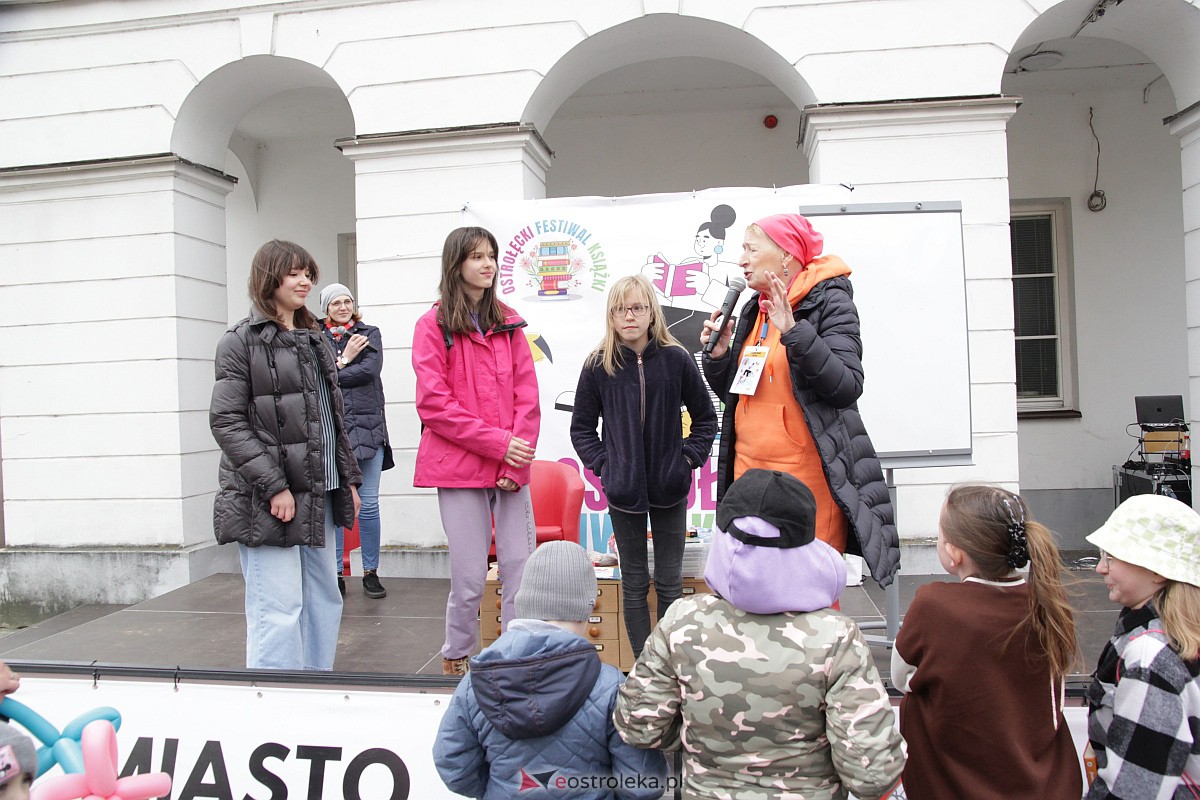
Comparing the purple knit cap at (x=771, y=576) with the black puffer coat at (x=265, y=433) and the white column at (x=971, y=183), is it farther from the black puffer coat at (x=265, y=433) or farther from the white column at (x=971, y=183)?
the white column at (x=971, y=183)

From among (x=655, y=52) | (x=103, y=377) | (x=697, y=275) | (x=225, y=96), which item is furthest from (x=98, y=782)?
(x=225, y=96)

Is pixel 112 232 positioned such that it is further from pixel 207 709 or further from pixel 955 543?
pixel 955 543

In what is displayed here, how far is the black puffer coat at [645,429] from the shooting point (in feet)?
10.1

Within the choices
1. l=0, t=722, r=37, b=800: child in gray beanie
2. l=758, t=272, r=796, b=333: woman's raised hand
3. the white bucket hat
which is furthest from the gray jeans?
l=0, t=722, r=37, b=800: child in gray beanie

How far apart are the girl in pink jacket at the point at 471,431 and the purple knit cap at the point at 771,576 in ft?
5.52

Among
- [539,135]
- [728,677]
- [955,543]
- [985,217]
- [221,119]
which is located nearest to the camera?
[728,677]

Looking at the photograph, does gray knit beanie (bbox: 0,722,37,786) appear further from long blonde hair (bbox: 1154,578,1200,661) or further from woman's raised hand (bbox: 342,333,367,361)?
woman's raised hand (bbox: 342,333,367,361)

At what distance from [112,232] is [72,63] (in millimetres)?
1262

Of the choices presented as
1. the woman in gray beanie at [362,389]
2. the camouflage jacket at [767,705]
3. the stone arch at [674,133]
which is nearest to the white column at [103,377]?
the woman in gray beanie at [362,389]

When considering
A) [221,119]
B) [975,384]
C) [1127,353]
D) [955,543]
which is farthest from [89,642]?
[1127,353]

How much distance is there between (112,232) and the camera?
19.9 ft

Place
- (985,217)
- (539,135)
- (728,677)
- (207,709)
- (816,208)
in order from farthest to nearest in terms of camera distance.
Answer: (539,135)
(985,217)
(816,208)
(207,709)
(728,677)

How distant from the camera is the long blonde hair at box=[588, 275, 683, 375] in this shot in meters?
3.08

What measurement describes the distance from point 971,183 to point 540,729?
4.78 metres
